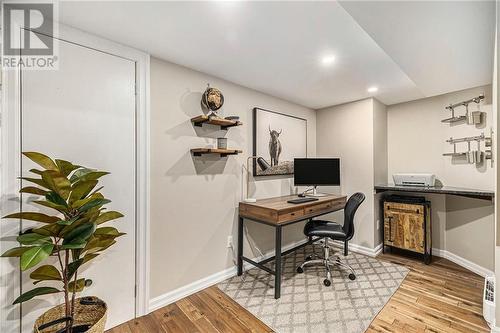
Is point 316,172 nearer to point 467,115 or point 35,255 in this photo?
point 467,115

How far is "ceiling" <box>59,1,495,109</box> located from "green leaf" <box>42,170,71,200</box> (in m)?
1.07

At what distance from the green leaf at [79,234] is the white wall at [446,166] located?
13.0 feet

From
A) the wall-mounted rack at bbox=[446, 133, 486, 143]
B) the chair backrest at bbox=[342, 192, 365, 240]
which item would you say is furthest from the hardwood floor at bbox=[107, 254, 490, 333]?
the wall-mounted rack at bbox=[446, 133, 486, 143]

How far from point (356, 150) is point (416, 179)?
854 mm

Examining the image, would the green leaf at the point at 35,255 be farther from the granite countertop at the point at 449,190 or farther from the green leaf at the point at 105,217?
the granite countertop at the point at 449,190

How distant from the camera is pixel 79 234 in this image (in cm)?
126

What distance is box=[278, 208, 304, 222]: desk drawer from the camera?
227 centimetres

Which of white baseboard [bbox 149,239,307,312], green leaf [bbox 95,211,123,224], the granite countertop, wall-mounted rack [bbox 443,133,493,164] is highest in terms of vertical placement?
wall-mounted rack [bbox 443,133,493,164]

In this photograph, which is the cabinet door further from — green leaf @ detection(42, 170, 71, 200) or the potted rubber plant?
green leaf @ detection(42, 170, 71, 200)

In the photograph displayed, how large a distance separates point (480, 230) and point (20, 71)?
4710 mm

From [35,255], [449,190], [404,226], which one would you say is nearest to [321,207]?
[404,226]

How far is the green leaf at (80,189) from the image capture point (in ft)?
4.22

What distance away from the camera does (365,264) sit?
9.56ft

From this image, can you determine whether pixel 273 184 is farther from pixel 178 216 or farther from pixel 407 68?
pixel 407 68
